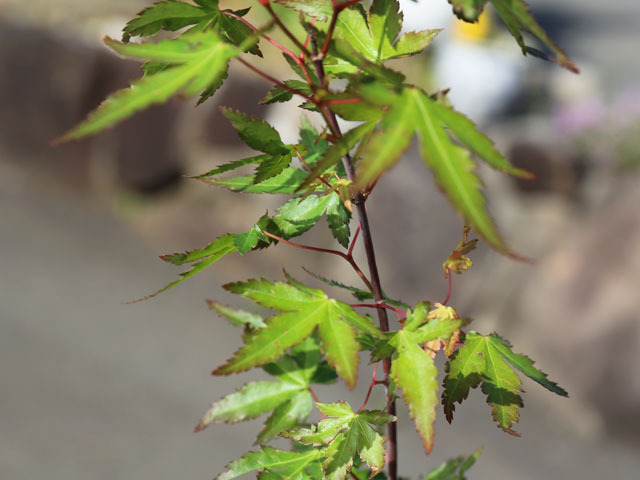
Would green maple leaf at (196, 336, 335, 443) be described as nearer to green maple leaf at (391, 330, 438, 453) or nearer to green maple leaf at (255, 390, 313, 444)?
green maple leaf at (255, 390, 313, 444)

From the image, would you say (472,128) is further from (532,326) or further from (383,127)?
(532,326)

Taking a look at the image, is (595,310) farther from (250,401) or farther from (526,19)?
(526,19)

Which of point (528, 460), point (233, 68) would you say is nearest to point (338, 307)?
point (528, 460)

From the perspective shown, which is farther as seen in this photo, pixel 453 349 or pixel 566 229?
pixel 566 229

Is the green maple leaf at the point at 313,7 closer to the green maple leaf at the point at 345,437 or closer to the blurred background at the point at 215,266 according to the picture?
the green maple leaf at the point at 345,437

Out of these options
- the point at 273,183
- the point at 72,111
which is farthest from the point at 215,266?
the point at 273,183

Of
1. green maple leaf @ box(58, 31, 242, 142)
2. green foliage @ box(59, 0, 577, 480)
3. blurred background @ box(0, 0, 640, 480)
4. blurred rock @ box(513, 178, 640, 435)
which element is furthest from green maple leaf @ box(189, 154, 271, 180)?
blurred rock @ box(513, 178, 640, 435)

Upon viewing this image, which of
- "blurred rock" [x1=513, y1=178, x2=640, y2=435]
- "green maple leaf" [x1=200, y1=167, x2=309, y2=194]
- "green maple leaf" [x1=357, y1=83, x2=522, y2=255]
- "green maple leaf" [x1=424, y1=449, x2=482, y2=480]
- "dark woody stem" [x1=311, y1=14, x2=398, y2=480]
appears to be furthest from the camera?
"blurred rock" [x1=513, y1=178, x2=640, y2=435]
